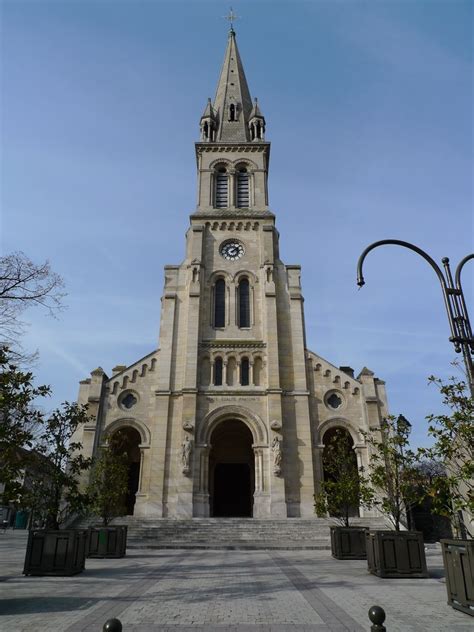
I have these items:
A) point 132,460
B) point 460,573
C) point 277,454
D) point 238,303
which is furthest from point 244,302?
point 460,573

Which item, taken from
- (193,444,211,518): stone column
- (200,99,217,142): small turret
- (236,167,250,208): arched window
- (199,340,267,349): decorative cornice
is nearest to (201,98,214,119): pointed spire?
(200,99,217,142): small turret

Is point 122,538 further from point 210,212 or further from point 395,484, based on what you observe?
point 210,212

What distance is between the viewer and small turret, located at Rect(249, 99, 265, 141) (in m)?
42.0

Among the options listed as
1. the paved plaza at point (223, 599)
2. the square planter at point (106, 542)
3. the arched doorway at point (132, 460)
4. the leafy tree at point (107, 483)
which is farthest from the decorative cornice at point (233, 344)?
the paved plaza at point (223, 599)

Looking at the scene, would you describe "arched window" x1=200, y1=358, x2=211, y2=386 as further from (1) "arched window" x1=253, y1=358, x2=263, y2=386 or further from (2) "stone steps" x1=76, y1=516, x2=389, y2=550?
→ (2) "stone steps" x1=76, y1=516, x2=389, y2=550

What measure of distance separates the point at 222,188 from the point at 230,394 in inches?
732

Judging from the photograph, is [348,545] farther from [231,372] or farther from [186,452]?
[231,372]

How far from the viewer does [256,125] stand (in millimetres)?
42312

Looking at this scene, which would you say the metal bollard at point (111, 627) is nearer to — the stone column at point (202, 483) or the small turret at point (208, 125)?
the stone column at point (202, 483)

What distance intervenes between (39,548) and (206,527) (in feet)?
42.5

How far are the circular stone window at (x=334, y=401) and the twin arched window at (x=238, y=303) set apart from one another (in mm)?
7661

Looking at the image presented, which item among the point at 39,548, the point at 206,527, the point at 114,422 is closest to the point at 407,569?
the point at 39,548

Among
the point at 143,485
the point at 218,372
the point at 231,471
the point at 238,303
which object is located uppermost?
the point at 238,303

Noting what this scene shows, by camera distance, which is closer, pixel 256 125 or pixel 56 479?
pixel 56 479
